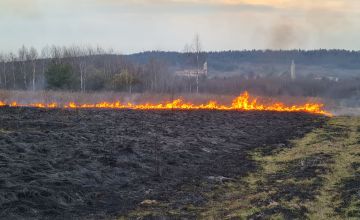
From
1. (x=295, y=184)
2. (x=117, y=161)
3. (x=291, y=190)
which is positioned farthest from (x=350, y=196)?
(x=117, y=161)

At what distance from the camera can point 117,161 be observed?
18500mm

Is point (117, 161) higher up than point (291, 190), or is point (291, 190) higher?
point (117, 161)

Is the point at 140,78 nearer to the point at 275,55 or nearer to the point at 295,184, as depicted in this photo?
the point at 275,55

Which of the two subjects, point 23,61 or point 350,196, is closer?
point 350,196

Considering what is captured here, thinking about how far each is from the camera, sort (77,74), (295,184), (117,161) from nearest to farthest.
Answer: (295,184), (117,161), (77,74)

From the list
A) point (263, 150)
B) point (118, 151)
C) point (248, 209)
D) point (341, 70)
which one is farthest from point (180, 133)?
point (341, 70)

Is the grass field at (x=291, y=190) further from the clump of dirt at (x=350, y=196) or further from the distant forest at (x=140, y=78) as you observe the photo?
the distant forest at (x=140, y=78)

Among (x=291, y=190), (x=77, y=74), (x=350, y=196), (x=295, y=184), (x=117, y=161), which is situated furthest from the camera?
(x=77, y=74)

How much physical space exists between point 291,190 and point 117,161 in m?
6.93

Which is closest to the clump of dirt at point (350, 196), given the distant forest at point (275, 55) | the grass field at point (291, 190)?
the grass field at point (291, 190)

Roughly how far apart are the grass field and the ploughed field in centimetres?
29

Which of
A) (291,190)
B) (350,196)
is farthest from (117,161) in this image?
(350,196)

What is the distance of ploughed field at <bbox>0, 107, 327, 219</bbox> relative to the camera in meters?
13.3

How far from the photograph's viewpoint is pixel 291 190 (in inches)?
582
